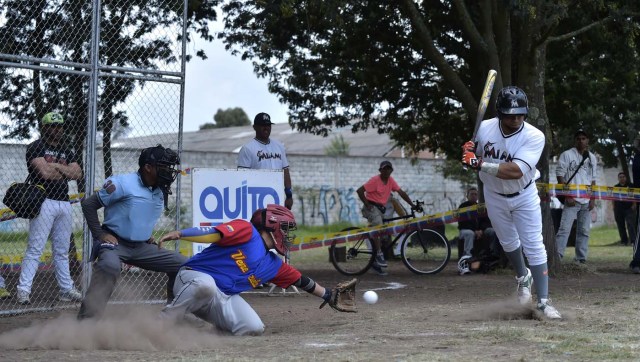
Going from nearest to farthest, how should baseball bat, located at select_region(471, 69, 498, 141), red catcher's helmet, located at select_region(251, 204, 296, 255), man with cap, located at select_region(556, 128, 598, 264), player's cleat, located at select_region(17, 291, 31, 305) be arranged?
red catcher's helmet, located at select_region(251, 204, 296, 255)
baseball bat, located at select_region(471, 69, 498, 141)
player's cleat, located at select_region(17, 291, 31, 305)
man with cap, located at select_region(556, 128, 598, 264)

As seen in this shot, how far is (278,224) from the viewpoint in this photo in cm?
845

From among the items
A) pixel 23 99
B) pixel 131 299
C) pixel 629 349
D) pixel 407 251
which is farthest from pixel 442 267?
pixel 629 349

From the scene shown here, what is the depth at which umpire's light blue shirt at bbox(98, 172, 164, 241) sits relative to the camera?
8984mm

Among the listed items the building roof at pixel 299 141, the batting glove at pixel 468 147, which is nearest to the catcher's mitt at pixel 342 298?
the batting glove at pixel 468 147

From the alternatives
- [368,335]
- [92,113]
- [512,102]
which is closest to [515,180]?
[512,102]

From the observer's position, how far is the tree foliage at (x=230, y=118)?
108125 mm

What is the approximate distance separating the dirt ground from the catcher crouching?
0.19 m

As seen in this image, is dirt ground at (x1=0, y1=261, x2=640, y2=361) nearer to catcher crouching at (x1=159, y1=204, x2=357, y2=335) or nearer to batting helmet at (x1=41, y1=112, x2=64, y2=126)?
catcher crouching at (x1=159, y1=204, x2=357, y2=335)

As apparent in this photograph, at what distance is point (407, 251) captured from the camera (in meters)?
16.5

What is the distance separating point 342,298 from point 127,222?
2.11 metres

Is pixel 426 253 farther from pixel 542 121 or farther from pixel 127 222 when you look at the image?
pixel 127 222

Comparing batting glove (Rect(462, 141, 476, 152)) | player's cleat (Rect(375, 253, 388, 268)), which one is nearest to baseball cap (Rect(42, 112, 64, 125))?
batting glove (Rect(462, 141, 476, 152))

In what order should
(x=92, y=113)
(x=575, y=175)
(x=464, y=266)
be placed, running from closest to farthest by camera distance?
(x=92, y=113) < (x=464, y=266) < (x=575, y=175)

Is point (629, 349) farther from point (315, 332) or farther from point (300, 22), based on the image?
point (300, 22)
